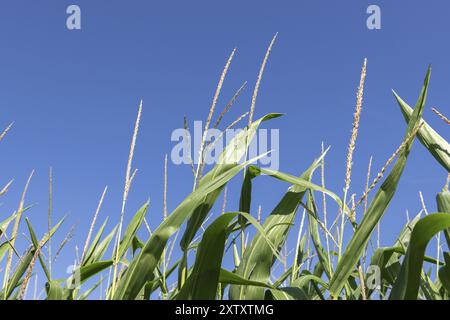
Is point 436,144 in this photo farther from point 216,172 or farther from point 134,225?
point 134,225

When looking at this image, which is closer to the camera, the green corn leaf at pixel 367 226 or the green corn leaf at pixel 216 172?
the green corn leaf at pixel 367 226

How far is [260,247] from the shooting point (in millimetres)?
1268

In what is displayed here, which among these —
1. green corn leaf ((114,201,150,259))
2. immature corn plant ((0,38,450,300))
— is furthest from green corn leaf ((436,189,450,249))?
green corn leaf ((114,201,150,259))

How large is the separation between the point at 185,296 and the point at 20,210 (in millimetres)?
817

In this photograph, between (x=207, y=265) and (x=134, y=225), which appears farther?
(x=134, y=225)

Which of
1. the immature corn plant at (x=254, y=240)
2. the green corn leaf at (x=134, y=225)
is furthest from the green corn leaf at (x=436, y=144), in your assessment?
the green corn leaf at (x=134, y=225)

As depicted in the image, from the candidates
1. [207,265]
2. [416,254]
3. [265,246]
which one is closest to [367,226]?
[416,254]

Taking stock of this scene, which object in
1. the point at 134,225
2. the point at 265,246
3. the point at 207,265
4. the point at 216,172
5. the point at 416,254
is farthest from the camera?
the point at 134,225

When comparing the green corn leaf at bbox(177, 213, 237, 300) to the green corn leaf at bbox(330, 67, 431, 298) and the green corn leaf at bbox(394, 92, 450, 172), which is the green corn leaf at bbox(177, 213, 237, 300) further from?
the green corn leaf at bbox(394, 92, 450, 172)

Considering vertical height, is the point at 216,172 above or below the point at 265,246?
above

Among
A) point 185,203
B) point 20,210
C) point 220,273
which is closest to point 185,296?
point 220,273

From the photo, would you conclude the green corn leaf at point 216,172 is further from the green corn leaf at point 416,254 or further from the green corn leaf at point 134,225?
the green corn leaf at point 416,254

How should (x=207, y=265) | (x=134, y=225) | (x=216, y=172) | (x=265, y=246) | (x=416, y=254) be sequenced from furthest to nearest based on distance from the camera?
1. (x=134, y=225)
2. (x=216, y=172)
3. (x=265, y=246)
4. (x=207, y=265)
5. (x=416, y=254)

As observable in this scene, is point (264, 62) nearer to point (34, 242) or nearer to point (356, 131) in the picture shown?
point (356, 131)
